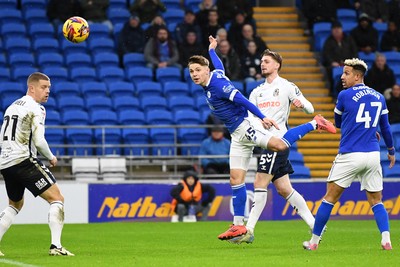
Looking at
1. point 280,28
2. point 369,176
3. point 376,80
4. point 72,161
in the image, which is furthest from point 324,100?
point 369,176

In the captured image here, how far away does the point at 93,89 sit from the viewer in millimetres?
22703

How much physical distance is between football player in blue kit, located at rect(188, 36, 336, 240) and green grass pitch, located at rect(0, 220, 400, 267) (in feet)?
2.24

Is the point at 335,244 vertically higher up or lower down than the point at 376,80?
lower down

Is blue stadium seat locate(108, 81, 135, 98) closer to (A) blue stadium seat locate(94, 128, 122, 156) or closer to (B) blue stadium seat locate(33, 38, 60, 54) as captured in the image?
(A) blue stadium seat locate(94, 128, 122, 156)

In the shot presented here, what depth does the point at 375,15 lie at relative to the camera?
90.7 feet

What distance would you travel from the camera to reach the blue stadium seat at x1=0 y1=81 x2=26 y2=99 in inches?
870

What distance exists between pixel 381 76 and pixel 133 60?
6129mm

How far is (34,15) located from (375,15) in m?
9.59

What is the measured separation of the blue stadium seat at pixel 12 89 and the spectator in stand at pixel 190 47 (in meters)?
4.13

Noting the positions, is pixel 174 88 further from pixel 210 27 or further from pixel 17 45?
pixel 17 45

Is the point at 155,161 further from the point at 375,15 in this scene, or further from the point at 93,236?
the point at 375,15

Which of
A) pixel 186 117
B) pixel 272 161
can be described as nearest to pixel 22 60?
pixel 186 117

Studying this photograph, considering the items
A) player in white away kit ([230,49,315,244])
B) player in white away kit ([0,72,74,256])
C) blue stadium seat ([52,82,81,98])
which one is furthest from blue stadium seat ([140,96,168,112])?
player in white away kit ([0,72,74,256])

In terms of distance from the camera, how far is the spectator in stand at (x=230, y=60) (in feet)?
77.5
